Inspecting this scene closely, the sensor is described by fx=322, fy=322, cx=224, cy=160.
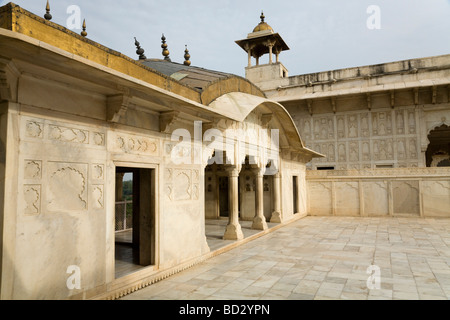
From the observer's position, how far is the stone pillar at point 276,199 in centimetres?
1199

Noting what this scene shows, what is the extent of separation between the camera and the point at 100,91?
4512 millimetres

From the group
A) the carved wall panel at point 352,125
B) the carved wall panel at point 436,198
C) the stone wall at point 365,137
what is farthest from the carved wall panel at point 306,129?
the carved wall panel at point 436,198

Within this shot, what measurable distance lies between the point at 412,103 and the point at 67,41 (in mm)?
17915

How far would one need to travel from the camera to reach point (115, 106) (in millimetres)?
4621

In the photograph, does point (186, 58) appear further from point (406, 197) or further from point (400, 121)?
point (400, 121)

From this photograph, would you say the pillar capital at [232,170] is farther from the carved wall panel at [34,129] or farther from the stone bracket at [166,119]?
the carved wall panel at [34,129]

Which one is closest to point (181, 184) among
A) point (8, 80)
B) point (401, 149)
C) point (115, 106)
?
point (115, 106)

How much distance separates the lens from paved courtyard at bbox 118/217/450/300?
15.7 feet

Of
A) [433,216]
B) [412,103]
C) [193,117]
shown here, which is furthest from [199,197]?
[412,103]

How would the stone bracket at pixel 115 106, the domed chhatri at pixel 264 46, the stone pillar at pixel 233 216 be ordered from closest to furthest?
the stone bracket at pixel 115 106 < the stone pillar at pixel 233 216 < the domed chhatri at pixel 264 46

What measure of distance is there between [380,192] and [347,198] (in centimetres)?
143

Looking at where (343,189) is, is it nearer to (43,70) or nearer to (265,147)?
(265,147)

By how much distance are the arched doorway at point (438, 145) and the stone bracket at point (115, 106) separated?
20802mm

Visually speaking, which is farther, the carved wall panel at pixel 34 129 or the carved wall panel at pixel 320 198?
the carved wall panel at pixel 320 198
